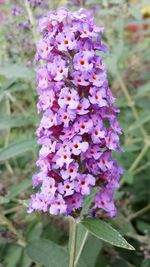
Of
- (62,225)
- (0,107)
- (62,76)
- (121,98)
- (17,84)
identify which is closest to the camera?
(62,76)

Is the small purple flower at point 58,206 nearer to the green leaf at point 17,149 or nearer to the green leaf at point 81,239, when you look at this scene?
the green leaf at point 81,239

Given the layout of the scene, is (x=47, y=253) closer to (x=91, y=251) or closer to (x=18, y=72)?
(x=91, y=251)

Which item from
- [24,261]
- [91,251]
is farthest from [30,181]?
[91,251]

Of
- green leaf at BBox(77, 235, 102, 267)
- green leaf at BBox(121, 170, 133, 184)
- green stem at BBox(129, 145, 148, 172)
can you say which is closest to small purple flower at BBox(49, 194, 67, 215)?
green leaf at BBox(77, 235, 102, 267)

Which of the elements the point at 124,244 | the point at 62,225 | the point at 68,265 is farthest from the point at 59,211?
the point at 62,225

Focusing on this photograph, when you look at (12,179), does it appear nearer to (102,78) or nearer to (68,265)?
(68,265)

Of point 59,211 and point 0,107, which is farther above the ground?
point 0,107

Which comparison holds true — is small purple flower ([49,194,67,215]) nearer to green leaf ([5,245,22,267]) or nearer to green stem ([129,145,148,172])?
green leaf ([5,245,22,267])
